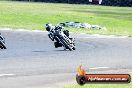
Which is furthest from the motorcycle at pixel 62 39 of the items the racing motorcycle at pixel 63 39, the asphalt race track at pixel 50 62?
the asphalt race track at pixel 50 62

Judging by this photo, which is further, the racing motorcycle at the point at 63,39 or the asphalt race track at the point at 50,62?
the racing motorcycle at the point at 63,39

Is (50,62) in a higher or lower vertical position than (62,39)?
higher

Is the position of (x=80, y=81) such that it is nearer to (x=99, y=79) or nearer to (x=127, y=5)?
(x=99, y=79)

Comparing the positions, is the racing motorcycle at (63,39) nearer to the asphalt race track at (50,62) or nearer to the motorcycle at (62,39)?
the motorcycle at (62,39)

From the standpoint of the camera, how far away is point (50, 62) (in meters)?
21.5

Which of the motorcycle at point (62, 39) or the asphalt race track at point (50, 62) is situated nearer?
the asphalt race track at point (50, 62)

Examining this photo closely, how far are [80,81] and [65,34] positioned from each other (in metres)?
18.1

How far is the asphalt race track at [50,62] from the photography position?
15.8 m

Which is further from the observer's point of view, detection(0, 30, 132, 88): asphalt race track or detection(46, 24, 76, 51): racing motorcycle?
detection(46, 24, 76, 51): racing motorcycle

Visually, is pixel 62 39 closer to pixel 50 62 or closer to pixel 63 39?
pixel 63 39

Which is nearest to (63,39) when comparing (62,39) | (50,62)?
(62,39)

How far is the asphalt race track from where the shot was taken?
15.8 m

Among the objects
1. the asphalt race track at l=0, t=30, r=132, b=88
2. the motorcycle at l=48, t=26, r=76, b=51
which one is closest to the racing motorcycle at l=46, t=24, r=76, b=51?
the motorcycle at l=48, t=26, r=76, b=51

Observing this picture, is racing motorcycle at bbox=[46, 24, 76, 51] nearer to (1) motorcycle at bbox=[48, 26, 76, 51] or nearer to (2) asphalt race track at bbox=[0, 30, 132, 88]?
(1) motorcycle at bbox=[48, 26, 76, 51]
